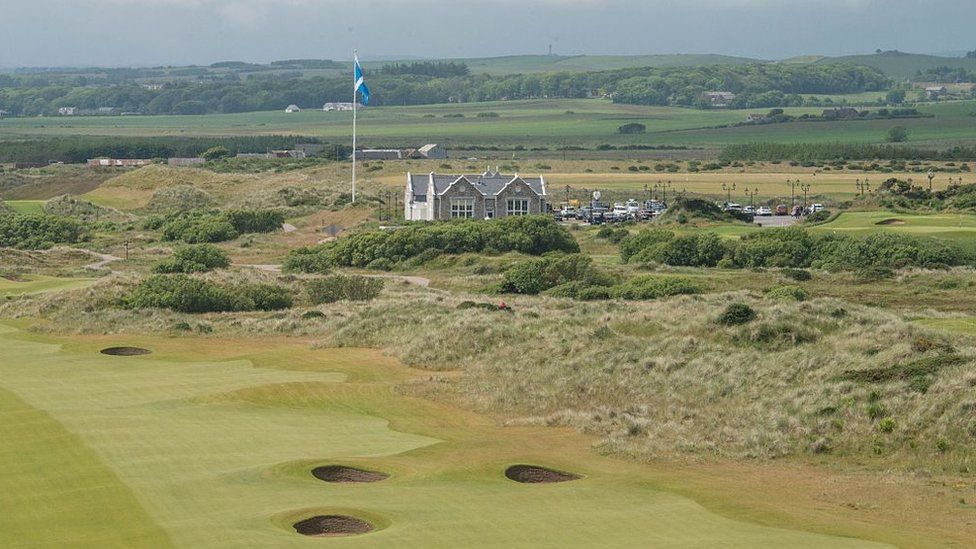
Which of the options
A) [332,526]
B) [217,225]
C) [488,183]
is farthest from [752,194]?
[332,526]

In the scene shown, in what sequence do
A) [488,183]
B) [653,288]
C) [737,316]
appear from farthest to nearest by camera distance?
[488,183]
[653,288]
[737,316]

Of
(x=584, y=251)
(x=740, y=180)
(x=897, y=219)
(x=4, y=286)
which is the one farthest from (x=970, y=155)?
(x=4, y=286)

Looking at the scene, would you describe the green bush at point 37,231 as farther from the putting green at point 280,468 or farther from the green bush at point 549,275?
the putting green at point 280,468

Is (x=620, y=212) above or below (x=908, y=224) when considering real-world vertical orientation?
below

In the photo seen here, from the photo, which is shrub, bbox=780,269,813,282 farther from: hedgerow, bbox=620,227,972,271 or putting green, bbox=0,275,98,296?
putting green, bbox=0,275,98,296

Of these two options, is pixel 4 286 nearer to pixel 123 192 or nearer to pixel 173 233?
pixel 173 233

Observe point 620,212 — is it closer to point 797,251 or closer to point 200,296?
point 797,251
